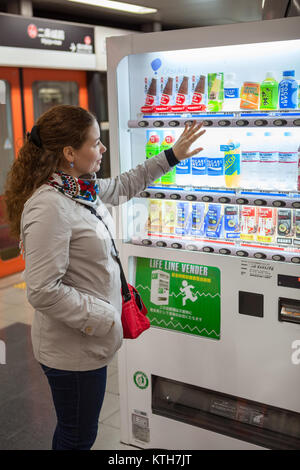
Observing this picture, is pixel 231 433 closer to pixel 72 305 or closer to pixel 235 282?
pixel 235 282

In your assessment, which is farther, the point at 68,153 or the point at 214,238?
the point at 214,238

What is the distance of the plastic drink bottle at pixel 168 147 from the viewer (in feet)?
8.97

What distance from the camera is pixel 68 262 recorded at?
186cm

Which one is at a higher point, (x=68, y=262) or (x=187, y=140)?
(x=187, y=140)

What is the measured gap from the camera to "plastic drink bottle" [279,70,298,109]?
2.29 metres

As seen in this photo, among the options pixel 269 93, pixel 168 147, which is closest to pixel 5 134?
pixel 168 147

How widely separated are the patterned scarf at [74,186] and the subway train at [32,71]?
4.21 meters

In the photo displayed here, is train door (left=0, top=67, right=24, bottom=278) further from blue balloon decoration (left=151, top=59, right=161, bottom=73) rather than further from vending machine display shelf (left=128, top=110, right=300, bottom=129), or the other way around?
vending machine display shelf (left=128, top=110, right=300, bottom=129)

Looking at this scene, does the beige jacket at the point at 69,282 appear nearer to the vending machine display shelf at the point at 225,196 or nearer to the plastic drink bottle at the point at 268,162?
the vending machine display shelf at the point at 225,196

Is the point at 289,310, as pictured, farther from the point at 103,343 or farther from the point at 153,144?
the point at 153,144

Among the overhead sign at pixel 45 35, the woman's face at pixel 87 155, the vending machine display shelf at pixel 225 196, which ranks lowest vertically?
the vending machine display shelf at pixel 225 196

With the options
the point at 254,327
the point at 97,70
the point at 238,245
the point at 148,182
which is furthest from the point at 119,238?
the point at 97,70

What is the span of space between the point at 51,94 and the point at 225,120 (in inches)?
193

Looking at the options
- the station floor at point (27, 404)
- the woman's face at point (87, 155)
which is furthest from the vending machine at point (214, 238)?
the woman's face at point (87, 155)
